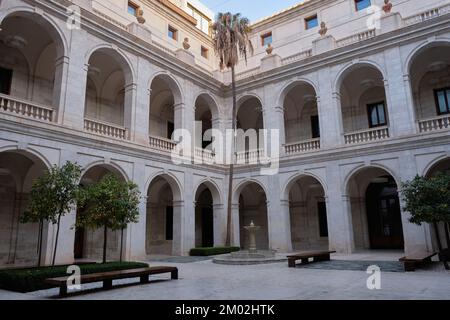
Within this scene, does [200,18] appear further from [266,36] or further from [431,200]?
[431,200]

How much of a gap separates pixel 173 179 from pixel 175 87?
17.6 feet

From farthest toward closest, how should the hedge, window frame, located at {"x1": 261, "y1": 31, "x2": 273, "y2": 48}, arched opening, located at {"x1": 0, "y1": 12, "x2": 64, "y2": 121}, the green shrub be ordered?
window frame, located at {"x1": 261, "y1": 31, "x2": 273, "y2": 48} < the green shrub < arched opening, located at {"x1": 0, "y1": 12, "x2": 64, "y2": 121} < the hedge

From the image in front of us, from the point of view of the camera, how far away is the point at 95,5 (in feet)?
64.5

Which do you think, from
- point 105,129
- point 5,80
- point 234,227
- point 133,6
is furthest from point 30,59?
point 234,227

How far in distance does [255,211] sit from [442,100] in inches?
517

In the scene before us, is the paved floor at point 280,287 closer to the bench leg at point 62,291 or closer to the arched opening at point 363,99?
the bench leg at point 62,291

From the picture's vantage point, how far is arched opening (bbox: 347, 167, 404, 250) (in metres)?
20.0

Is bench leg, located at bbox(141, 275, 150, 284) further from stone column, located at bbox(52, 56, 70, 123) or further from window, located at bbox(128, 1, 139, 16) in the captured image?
window, located at bbox(128, 1, 139, 16)

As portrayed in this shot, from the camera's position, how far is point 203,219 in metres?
24.6

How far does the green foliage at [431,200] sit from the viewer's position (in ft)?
37.8

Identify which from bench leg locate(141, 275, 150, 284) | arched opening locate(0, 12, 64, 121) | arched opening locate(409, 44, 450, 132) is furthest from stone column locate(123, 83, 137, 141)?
arched opening locate(409, 44, 450, 132)

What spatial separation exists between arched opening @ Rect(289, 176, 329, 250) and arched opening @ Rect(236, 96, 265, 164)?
380 centimetres

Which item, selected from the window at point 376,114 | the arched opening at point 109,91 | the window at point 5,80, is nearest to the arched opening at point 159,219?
the arched opening at point 109,91

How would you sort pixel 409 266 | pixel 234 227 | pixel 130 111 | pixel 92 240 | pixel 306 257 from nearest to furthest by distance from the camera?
pixel 409 266, pixel 306 257, pixel 130 111, pixel 92 240, pixel 234 227
